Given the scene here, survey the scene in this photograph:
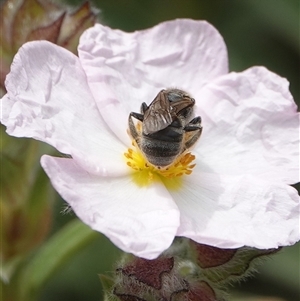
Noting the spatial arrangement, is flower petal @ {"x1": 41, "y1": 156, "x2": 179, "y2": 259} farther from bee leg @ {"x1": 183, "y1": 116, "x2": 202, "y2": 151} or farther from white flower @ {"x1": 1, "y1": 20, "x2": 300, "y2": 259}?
bee leg @ {"x1": 183, "y1": 116, "x2": 202, "y2": 151}

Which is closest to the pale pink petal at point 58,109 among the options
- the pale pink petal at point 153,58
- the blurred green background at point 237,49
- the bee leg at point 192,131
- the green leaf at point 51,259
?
the pale pink petal at point 153,58

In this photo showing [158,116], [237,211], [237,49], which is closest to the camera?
[158,116]

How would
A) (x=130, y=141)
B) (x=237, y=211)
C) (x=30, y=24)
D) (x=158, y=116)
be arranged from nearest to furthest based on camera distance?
(x=158, y=116)
(x=237, y=211)
(x=130, y=141)
(x=30, y=24)

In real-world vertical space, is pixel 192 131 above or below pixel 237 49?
above

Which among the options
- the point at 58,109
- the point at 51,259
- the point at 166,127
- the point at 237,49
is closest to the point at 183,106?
the point at 166,127

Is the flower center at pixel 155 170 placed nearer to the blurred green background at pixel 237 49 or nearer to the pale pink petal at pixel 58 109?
the pale pink petal at pixel 58 109

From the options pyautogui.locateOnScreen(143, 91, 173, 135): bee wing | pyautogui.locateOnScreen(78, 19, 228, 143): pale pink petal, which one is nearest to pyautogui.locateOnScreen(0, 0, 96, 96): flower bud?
pyautogui.locateOnScreen(78, 19, 228, 143): pale pink petal

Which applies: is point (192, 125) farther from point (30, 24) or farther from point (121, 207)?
point (30, 24)
